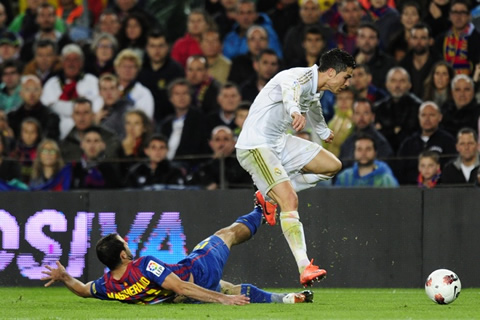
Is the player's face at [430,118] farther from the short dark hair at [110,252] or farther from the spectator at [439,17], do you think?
the short dark hair at [110,252]

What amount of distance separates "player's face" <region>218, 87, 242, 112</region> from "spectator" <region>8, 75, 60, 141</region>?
2613mm

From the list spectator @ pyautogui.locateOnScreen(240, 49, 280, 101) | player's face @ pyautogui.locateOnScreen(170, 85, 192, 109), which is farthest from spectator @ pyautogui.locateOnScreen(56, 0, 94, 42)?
spectator @ pyautogui.locateOnScreen(240, 49, 280, 101)

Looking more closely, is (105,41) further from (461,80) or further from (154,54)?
(461,80)

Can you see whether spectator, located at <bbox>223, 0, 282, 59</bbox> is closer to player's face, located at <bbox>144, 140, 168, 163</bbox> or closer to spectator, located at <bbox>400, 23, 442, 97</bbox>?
spectator, located at <bbox>400, 23, 442, 97</bbox>

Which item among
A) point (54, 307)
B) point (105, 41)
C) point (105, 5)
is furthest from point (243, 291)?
point (105, 5)

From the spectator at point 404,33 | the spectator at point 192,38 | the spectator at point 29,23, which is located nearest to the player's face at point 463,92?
the spectator at point 404,33

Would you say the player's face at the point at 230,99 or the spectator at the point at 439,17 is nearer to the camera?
the player's face at the point at 230,99

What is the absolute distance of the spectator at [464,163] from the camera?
1269cm

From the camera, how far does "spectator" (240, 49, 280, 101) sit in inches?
595

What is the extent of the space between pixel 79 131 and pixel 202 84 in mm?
1954

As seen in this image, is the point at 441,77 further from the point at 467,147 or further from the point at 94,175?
the point at 94,175

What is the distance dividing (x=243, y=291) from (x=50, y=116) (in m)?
6.68

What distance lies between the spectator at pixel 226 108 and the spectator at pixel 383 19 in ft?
7.78

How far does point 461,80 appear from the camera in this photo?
45.0 feet
